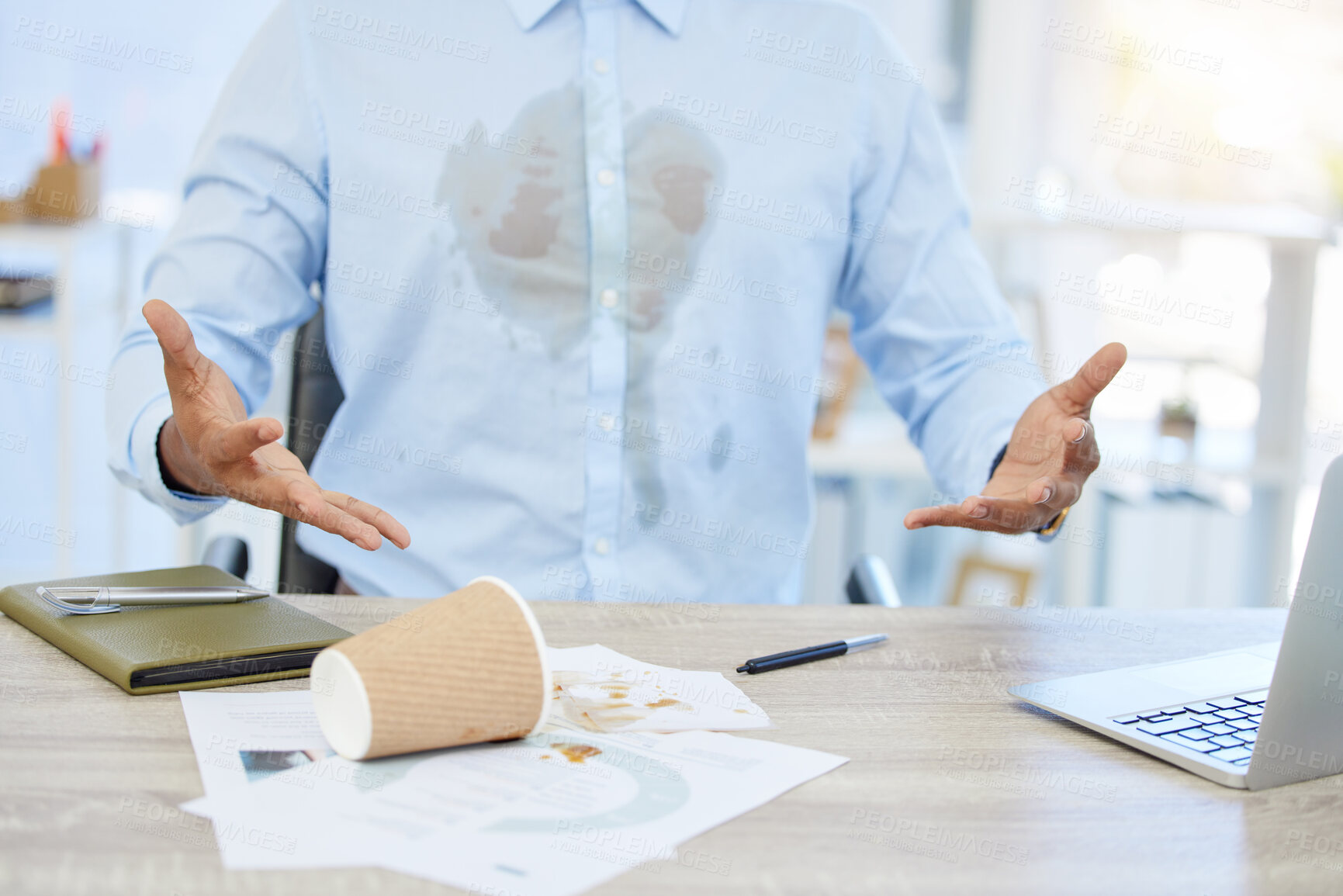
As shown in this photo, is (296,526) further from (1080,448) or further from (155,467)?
(1080,448)

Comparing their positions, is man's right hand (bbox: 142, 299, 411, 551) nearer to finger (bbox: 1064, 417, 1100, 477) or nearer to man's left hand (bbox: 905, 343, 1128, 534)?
man's left hand (bbox: 905, 343, 1128, 534)

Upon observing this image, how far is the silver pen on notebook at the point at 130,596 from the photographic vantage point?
0.77 metres

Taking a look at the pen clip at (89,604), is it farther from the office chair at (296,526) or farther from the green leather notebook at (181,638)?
the office chair at (296,526)

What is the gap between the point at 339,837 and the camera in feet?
1.63

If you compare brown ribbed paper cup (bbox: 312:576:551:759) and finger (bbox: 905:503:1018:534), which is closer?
brown ribbed paper cup (bbox: 312:576:551:759)

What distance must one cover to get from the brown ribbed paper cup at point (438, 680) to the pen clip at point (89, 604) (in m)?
0.27

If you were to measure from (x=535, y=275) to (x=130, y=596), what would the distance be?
0.53m

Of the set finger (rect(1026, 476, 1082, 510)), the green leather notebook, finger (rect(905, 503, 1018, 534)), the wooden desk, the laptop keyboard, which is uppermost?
finger (rect(1026, 476, 1082, 510))

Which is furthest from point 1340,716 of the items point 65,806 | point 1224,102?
point 1224,102

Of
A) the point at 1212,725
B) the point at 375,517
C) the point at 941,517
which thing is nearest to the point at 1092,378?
the point at 941,517

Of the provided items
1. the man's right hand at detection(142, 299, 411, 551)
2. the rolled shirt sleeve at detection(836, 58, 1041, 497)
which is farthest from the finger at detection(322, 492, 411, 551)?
the rolled shirt sleeve at detection(836, 58, 1041, 497)

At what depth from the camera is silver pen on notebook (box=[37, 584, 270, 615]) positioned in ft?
2.53

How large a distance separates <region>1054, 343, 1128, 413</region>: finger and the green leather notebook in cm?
57

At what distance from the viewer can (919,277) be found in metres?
1.27
